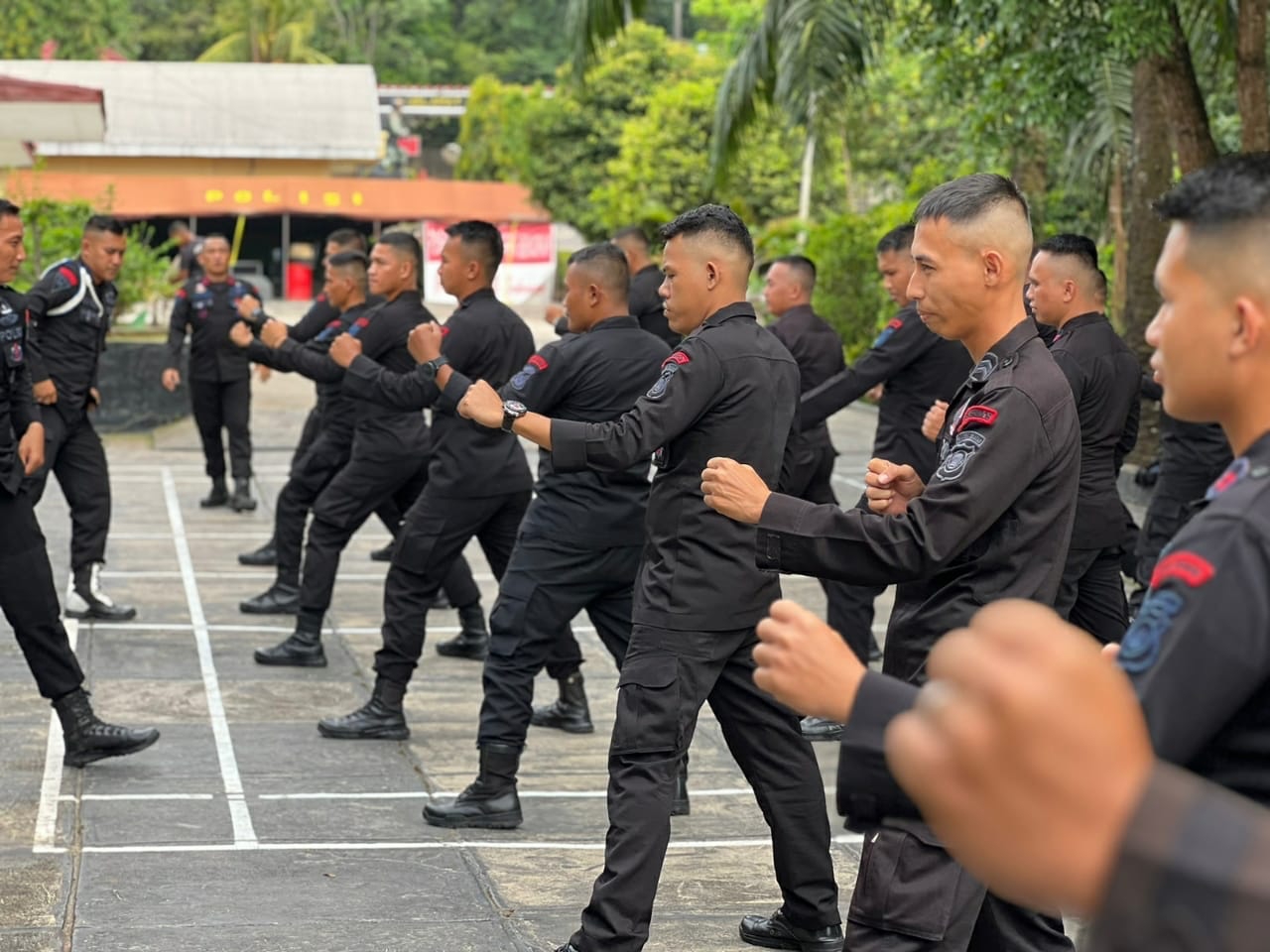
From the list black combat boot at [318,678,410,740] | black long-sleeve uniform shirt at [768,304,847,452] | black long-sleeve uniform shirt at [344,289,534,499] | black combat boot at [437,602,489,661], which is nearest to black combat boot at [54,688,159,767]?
black combat boot at [318,678,410,740]

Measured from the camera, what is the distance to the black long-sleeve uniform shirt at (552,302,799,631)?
4.84 m

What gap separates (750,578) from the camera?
16.2 ft

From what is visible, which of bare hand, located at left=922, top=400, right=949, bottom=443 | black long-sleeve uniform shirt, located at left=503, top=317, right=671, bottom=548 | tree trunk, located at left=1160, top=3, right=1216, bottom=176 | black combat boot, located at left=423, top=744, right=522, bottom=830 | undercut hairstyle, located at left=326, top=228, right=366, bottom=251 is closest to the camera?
bare hand, located at left=922, top=400, right=949, bottom=443

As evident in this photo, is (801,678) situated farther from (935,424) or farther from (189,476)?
(189,476)

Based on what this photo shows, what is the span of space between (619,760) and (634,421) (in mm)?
920

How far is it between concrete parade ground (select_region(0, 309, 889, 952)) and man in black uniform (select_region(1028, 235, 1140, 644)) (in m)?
1.28

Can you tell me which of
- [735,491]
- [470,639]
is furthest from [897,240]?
[735,491]

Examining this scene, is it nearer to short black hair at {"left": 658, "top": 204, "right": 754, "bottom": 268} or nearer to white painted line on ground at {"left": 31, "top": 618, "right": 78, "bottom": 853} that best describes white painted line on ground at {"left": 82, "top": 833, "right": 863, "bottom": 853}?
white painted line on ground at {"left": 31, "top": 618, "right": 78, "bottom": 853}

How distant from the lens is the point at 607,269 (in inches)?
246

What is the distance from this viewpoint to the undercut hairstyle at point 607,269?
6.24 m

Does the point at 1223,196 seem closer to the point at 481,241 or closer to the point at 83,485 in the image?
the point at 481,241

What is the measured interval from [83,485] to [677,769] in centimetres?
564

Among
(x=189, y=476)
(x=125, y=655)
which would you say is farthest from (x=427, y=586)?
(x=189, y=476)

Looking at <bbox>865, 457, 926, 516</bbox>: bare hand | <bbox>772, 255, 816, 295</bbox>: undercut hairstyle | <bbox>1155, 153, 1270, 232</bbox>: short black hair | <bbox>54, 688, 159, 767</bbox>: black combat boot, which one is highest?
<bbox>1155, 153, 1270, 232</bbox>: short black hair
